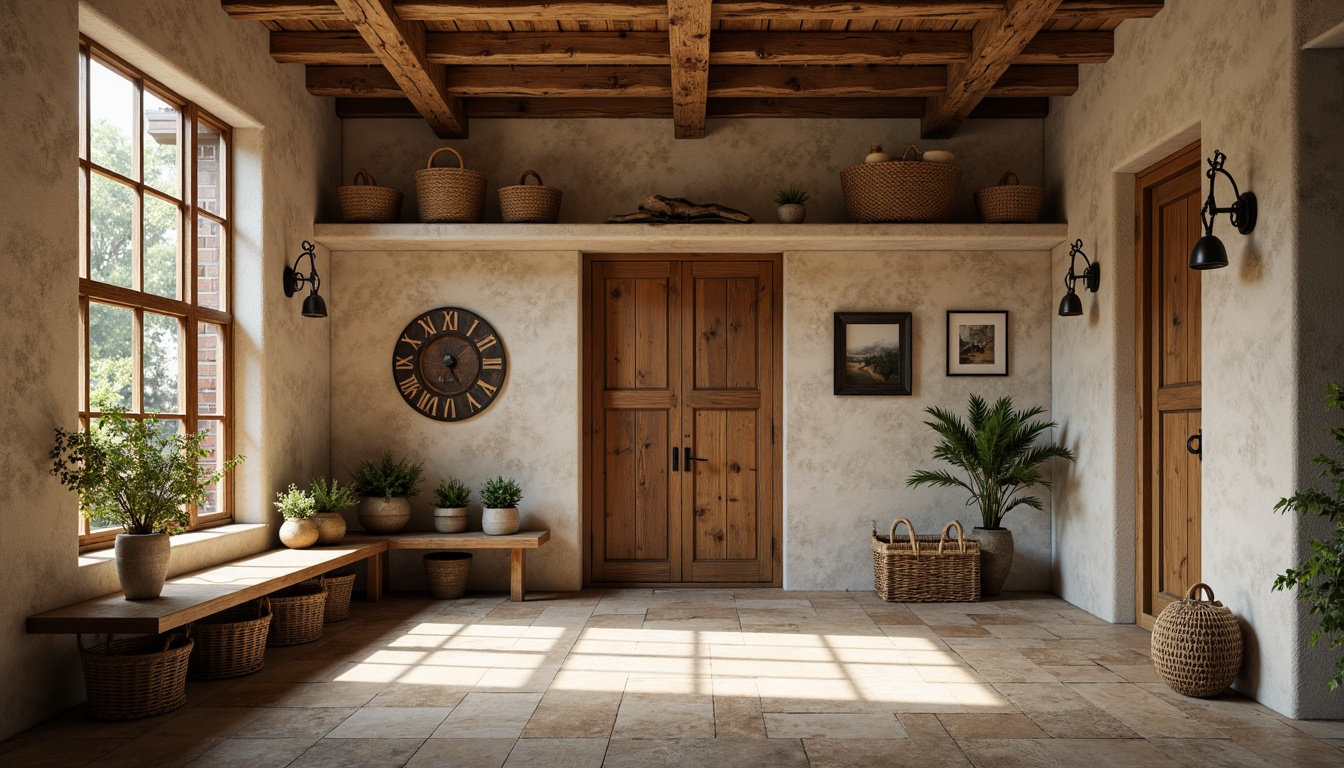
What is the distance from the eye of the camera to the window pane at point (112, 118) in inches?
174

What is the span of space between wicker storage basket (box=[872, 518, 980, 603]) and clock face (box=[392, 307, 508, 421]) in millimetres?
2909

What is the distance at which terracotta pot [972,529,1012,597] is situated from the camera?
652cm

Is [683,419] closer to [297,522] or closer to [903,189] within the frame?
[903,189]

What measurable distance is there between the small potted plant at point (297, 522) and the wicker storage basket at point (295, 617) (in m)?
0.37

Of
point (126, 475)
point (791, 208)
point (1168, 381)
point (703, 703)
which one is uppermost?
point (791, 208)

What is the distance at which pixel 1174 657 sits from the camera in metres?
4.24

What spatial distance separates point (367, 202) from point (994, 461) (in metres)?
4.46

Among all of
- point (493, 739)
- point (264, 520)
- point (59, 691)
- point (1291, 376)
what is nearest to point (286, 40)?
point (264, 520)

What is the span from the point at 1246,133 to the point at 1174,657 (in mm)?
2286

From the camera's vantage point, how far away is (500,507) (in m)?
6.57

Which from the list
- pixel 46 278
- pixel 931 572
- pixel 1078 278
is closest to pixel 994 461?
pixel 931 572

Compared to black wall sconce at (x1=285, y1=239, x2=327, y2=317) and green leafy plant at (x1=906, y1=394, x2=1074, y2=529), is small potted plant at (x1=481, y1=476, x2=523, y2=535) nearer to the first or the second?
black wall sconce at (x1=285, y1=239, x2=327, y2=317)

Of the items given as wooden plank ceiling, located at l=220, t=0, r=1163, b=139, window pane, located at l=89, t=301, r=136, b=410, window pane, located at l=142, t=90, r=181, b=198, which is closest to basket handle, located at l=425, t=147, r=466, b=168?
wooden plank ceiling, located at l=220, t=0, r=1163, b=139

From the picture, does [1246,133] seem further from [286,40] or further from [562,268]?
[286,40]
